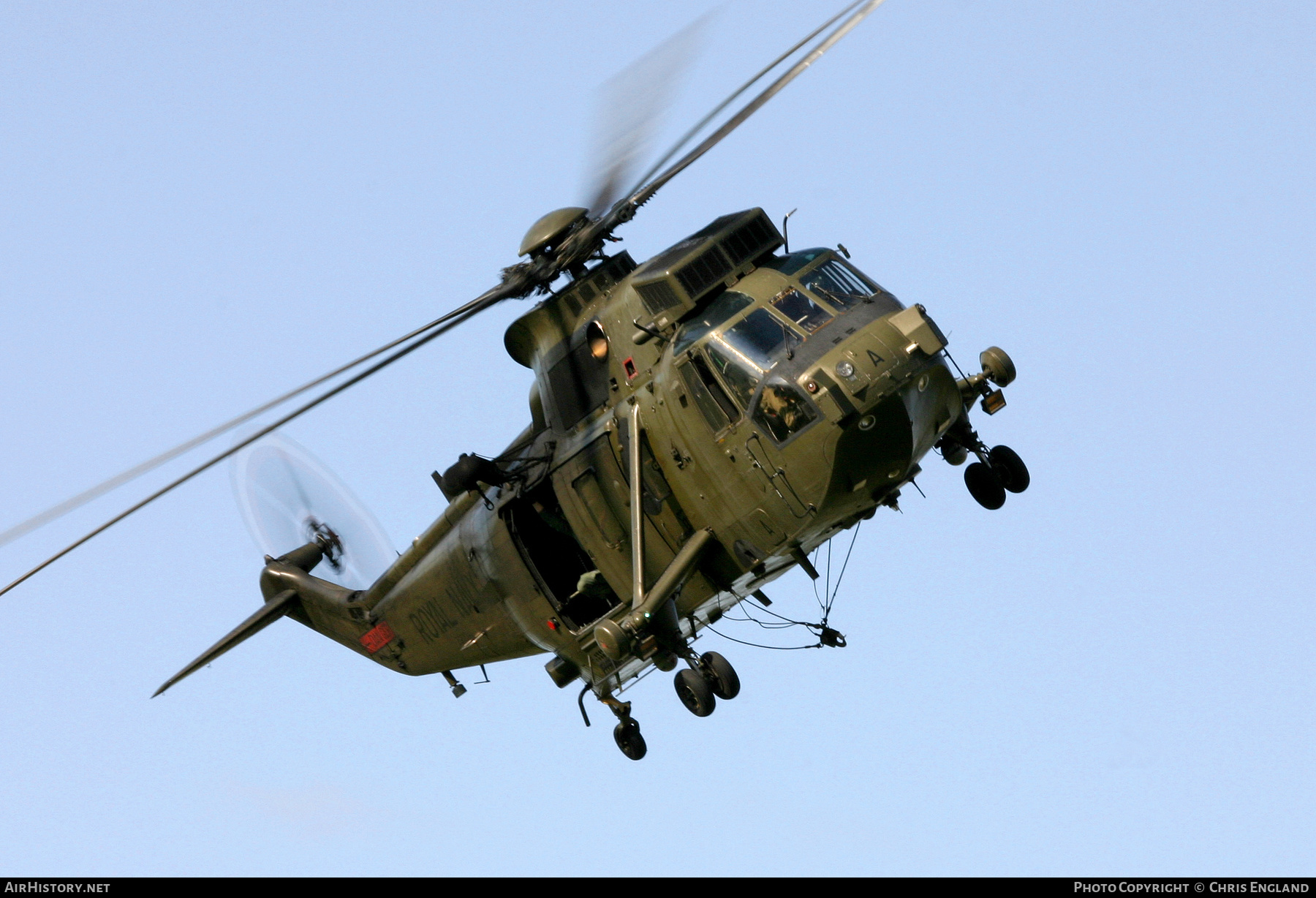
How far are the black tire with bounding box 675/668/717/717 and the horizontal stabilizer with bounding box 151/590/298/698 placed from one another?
885 cm

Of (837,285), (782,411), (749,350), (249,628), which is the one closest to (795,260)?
(837,285)

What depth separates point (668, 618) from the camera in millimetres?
21141

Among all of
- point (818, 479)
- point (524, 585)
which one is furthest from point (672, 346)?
point (524, 585)

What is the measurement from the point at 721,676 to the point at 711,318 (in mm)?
4400

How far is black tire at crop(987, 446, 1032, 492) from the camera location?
69.3 ft

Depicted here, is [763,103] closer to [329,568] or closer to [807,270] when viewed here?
[807,270]

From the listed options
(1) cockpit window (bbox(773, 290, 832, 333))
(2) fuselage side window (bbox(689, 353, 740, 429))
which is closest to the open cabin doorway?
(2) fuselage side window (bbox(689, 353, 740, 429))

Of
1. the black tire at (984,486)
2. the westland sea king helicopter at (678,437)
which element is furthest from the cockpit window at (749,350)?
the black tire at (984,486)

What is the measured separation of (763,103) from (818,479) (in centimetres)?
427

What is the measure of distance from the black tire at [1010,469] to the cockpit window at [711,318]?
3703 mm

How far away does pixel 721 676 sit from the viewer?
2105 centimetres

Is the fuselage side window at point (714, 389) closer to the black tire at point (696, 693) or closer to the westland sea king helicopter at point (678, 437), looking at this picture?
the westland sea king helicopter at point (678, 437)

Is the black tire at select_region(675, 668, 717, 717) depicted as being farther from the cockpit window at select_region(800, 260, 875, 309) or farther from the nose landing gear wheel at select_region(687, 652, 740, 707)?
the cockpit window at select_region(800, 260, 875, 309)

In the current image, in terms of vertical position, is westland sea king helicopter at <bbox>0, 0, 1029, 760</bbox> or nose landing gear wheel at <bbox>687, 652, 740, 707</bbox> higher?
westland sea king helicopter at <bbox>0, 0, 1029, 760</bbox>
